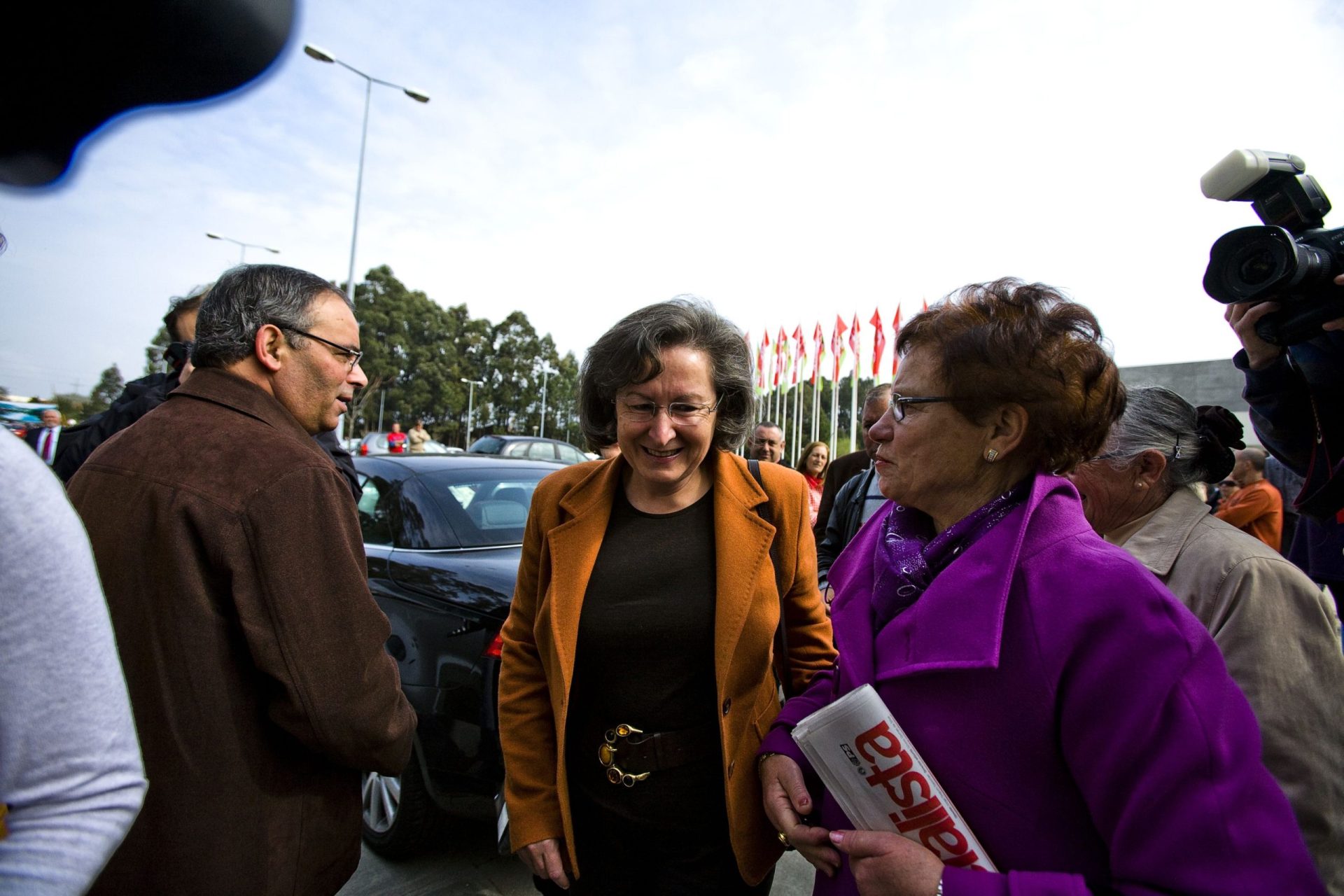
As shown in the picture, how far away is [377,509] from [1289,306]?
12.6 feet

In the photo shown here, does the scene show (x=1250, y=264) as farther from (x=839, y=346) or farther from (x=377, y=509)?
(x=839, y=346)

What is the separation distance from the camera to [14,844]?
692 millimetres

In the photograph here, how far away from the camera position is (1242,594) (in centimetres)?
156

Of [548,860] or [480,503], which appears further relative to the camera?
[480,503]

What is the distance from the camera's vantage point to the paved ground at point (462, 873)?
115 inches

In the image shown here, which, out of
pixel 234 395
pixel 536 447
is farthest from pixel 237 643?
pixel 536 447

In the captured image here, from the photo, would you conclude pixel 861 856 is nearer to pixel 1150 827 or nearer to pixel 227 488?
pixel 1150 827

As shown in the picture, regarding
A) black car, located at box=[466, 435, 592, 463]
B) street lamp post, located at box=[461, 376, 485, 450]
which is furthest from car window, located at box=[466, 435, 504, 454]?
street lamp post, located at box=[461, 376, 485, 450]

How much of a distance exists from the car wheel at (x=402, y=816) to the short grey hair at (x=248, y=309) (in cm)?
206

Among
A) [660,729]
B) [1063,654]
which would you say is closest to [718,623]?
[660,729]

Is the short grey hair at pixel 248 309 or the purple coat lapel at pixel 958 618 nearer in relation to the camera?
the purple coat lapel at pixel 958 618

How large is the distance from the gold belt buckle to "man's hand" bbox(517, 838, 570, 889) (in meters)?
0.23

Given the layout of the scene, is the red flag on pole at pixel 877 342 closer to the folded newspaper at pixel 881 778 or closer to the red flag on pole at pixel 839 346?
the red flag on pole at pixel 839 346

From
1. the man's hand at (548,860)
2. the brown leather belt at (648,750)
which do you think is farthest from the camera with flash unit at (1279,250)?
the man's hand at (548,860)
